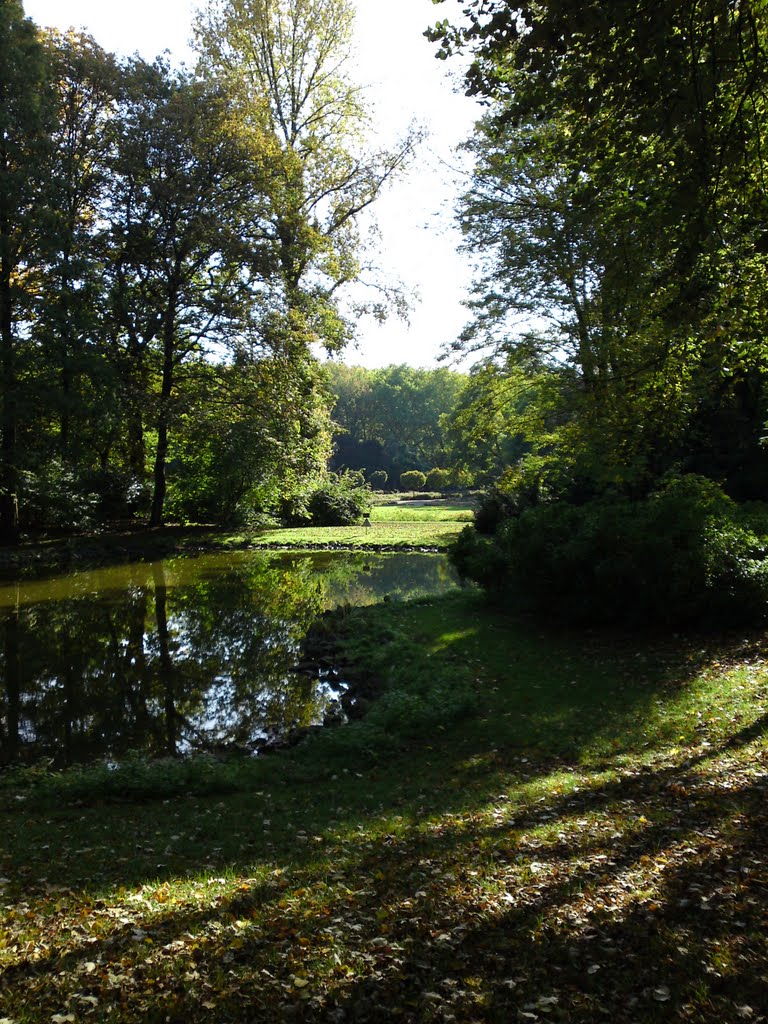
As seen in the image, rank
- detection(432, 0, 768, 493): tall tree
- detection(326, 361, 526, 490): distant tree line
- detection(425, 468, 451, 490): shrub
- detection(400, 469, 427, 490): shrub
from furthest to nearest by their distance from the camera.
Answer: detection(326, 361, 526, 490): distant tree line < detection(400, 469, 427, 490): shrub < detection(425, 468, 451, 490): shrub < detection(432, 0, 768, 493): tall tree

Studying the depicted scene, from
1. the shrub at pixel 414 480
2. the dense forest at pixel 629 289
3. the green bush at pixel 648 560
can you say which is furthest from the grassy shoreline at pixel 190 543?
the shrub at pixel 414 480

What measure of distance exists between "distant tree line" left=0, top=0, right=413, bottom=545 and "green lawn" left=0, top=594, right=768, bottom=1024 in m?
20.6

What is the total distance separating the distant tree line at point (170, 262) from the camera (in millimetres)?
24328

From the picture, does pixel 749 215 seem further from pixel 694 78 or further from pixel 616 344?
pixel 616 344

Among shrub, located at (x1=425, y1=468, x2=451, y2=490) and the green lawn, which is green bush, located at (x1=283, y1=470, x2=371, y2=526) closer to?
shrub, located at (x1=425, y1=468, x2=451, y2=490)

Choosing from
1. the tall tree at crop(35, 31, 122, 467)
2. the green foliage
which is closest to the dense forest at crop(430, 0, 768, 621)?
the tall tree at crop(35, 31, 122, 467)

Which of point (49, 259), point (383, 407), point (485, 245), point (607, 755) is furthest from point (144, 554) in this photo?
point (383, 407)

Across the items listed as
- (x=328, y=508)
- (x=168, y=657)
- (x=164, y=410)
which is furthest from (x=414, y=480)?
(x=168, y=657)

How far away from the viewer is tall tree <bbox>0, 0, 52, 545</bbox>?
23188 millimetres

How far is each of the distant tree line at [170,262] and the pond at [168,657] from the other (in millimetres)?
7301

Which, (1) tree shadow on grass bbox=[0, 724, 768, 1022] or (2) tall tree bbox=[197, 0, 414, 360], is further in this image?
(2) tall tree bbox=[197, 0, 414, 360]

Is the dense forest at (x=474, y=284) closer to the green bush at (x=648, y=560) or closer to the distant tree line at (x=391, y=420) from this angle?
the green bush at (x=648, y=560)

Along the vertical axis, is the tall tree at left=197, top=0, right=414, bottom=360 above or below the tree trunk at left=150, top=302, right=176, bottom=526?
above

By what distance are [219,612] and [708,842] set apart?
43.9 ft
